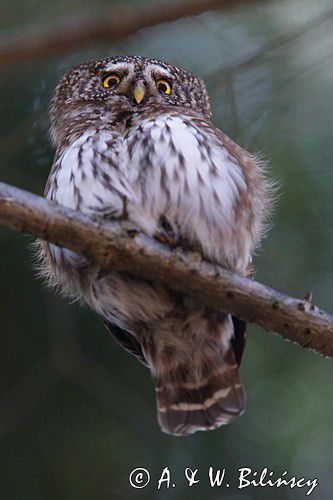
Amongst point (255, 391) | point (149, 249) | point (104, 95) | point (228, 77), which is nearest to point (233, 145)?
point (228, 77)

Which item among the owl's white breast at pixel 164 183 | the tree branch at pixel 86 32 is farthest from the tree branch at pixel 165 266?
the tree branch at pixel 86 32

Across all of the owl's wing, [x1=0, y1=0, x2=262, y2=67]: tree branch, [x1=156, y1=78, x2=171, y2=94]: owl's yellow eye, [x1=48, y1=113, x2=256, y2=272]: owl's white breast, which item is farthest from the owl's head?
the owl's wing

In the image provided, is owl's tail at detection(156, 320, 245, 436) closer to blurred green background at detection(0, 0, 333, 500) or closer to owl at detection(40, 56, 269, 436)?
owl at detection(40, 56, 269, 436)

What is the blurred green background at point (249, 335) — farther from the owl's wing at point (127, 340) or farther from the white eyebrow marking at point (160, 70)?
the owl's wing at point (127, 340)

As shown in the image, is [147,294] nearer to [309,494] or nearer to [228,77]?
[228,77]

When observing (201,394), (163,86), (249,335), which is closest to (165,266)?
(201,394)

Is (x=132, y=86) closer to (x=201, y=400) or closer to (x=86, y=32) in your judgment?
(x=86, y=32)
